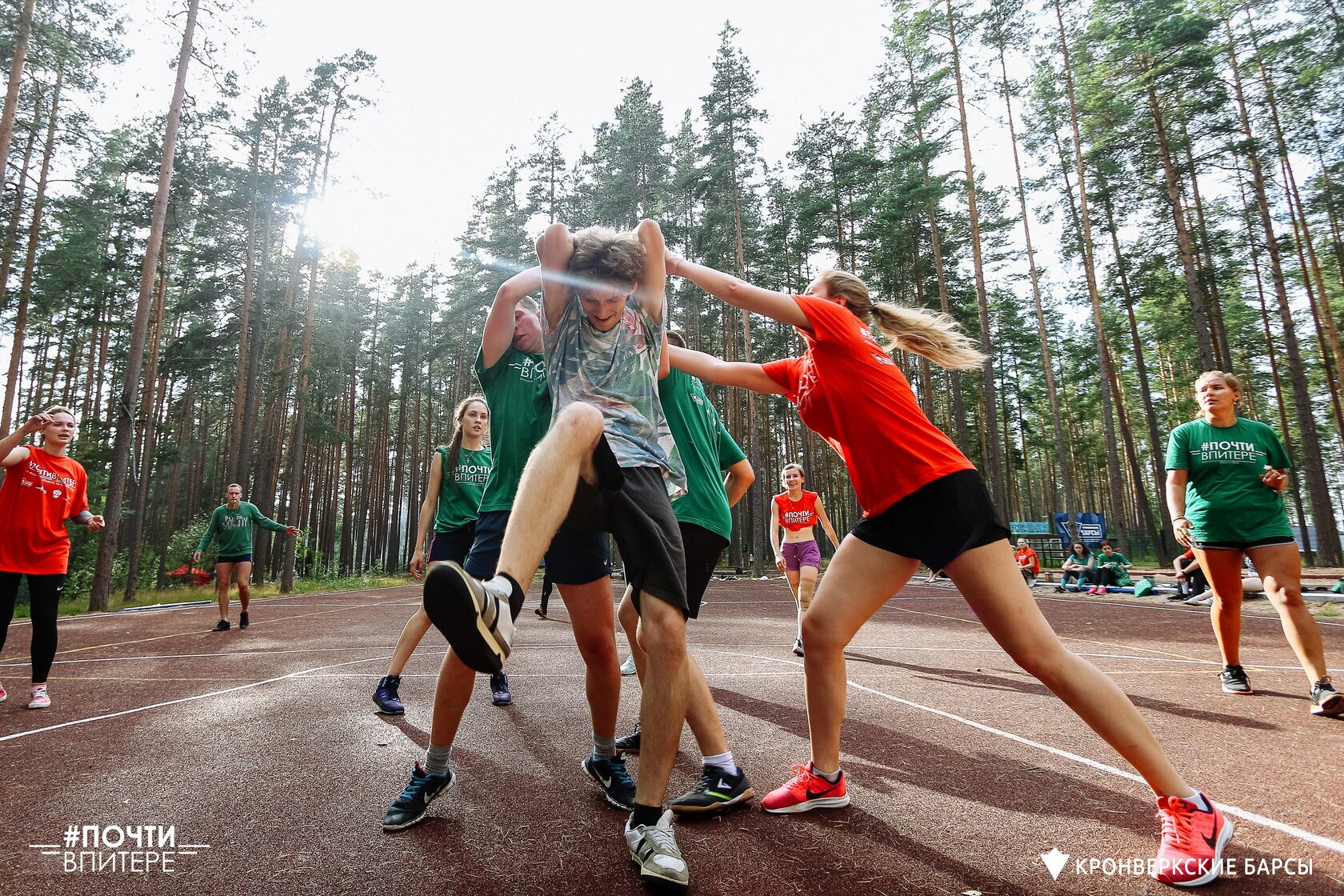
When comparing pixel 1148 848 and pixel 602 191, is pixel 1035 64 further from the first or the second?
pixel 1148 848

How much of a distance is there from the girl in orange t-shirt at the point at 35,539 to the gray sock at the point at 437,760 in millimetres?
3963

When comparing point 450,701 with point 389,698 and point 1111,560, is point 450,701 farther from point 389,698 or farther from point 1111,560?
point 1111,560

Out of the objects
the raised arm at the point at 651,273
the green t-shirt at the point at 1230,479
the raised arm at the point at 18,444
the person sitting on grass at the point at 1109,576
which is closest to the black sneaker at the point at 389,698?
the raised arm at the point at 18,444

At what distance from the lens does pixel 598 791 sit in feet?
9.26

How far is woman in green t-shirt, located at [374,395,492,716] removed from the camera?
4.33m

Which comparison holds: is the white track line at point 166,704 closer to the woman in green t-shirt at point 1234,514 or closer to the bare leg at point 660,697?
the bare leg at point 660,697

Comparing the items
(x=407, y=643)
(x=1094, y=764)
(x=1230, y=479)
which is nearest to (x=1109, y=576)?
(x=1230, y=479)

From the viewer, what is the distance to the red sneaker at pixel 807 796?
2527 millimetres

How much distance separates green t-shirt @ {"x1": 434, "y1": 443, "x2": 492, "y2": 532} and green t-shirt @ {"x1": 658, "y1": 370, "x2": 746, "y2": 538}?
6.49 ft

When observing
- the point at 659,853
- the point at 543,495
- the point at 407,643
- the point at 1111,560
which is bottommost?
the point at 659,853

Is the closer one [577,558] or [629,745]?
[577,558]

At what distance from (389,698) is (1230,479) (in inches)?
238

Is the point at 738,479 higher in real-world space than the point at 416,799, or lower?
higher

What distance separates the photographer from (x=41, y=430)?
4.93 metres
